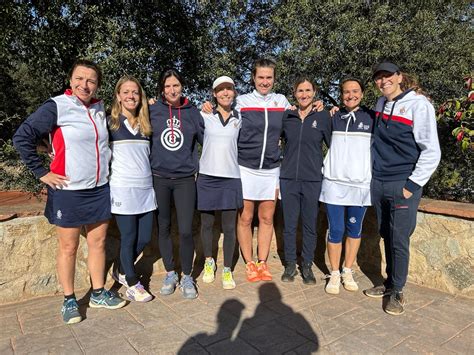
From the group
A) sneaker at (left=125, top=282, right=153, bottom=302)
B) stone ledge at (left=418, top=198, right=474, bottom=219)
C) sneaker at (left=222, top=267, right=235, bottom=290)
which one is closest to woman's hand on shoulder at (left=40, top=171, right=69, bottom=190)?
sneaker at (left=125, top=282, right=153, bottom=302)

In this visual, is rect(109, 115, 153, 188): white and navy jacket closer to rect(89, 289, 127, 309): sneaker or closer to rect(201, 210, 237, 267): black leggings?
rect(201, 210, 237, 267): black leggings

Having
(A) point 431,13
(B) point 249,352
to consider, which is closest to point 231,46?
(A) point 431,13

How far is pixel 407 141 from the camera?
2811 millimetres

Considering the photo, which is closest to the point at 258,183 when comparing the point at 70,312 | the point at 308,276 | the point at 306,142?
the point at 306,142

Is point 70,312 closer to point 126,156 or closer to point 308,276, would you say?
point 126,156

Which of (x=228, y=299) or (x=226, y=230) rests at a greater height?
(x=226, y=230)

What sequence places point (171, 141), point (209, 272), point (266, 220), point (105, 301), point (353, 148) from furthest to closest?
point (266, 220) < point (209, 272) < point (353, 148) < point (171, 141) < point (105, 301)

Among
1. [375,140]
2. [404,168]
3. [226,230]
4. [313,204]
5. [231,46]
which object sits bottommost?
[226,230]

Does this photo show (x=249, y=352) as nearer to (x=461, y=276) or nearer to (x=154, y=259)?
(x=154, y=259)

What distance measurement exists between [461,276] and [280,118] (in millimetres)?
2157

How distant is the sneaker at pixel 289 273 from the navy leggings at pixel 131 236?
1.40 meters

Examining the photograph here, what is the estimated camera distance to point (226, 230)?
3439mm

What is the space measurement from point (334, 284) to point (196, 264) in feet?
4.84

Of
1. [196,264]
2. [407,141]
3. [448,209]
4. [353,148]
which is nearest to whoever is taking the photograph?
[407,141]
